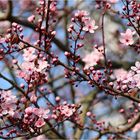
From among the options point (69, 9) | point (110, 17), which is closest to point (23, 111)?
point (69, 9)

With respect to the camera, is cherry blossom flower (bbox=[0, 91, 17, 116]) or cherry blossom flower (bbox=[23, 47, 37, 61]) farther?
cherry blossom flower (bbox=[23, 47, 37, 61])

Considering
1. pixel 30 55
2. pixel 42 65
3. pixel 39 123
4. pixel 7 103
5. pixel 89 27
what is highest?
pixel 89 27

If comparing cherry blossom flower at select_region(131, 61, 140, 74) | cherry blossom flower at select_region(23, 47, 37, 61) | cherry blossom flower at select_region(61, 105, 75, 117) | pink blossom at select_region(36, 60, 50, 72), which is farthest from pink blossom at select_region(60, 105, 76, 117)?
cherry blossom flower at select_region(131, 61, 140, 74)

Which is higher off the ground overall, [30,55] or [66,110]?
[30,55]

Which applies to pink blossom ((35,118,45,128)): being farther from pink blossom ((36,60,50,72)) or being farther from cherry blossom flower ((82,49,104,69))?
cherry blossom flower ((82,49,104,69))

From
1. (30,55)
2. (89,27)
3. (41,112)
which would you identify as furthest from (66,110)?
(89,27)

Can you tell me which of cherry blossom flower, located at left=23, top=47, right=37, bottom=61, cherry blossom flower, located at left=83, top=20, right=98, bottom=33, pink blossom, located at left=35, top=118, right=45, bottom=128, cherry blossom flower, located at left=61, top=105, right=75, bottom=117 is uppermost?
cherry blossom flower, located at left=83, top=20, right=98, bottom=33

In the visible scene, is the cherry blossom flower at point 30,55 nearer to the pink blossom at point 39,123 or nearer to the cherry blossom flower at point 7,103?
the cherry blossom flower at point 7,103

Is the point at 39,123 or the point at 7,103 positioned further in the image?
the point at 7,103

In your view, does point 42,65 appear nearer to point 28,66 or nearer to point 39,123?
point 28,66

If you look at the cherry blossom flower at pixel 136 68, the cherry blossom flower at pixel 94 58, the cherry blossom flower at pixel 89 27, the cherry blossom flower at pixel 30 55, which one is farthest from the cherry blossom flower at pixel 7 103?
the cherry blossom flower at pixel 136 68

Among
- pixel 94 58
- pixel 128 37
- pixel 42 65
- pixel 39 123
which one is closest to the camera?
pixel 39 123

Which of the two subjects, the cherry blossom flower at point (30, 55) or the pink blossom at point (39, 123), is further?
the cherry blossom flower at point (30, 55)

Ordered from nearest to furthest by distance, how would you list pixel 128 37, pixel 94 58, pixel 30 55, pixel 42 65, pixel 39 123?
pixel 39 123
pixel 42 65
pixel 30 55
pixel 128 37
pixel 94 58
